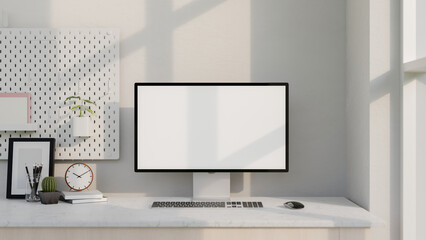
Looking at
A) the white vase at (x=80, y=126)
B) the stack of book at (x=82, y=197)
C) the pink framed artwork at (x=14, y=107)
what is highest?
the pink framed artwork at (x=14, y=107)

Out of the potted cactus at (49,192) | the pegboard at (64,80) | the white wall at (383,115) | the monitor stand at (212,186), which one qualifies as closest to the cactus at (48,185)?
the potted cactus at (49,192)

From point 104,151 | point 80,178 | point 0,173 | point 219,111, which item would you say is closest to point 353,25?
point 219,111

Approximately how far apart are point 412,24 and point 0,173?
2.15 metres

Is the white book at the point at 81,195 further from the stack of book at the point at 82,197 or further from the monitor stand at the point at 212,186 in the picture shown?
the monitor stand at the point at 212,186

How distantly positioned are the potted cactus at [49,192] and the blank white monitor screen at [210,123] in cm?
40

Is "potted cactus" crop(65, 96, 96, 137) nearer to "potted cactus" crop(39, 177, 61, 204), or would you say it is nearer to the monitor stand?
"potted cactus" crop(39, 177, 61, 204)

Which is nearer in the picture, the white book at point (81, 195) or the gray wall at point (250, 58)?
the white book at point (81, 195)

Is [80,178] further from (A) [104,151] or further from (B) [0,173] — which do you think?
(B) [0,173]

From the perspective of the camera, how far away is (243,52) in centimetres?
246

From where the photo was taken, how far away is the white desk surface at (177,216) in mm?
1850

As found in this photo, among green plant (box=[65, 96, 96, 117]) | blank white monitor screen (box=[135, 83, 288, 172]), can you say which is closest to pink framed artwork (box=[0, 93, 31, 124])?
green plant (box=[65, 96, 96, 117])

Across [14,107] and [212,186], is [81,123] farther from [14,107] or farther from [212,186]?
[212,186]

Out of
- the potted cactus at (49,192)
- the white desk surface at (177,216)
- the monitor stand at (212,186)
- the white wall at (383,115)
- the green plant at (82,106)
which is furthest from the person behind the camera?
the green plant at (82,106)

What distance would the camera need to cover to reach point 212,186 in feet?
7.49
